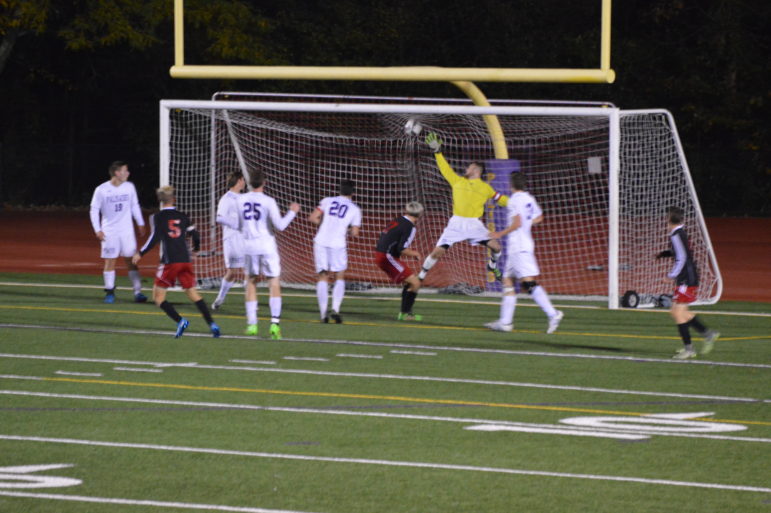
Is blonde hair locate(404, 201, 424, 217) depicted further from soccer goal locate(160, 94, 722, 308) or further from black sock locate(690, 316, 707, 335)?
black sock locate(690, 316, 707, 335)

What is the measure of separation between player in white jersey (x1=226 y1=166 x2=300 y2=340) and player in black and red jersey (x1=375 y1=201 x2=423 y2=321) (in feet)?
7.67

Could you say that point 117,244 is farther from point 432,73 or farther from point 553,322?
point 553,322

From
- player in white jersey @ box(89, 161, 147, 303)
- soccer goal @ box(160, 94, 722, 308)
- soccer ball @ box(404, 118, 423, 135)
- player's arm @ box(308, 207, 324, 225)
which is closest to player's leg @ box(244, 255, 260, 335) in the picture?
player's arm @ box(308, 207, 324, 225)

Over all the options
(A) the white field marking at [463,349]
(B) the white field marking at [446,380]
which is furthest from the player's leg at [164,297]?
(B) the white field marking at [446,380]

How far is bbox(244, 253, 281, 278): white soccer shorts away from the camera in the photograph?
14438 millimetres

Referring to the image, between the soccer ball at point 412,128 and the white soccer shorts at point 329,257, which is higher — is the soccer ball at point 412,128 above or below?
above

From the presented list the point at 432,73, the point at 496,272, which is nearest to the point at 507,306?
the point at 432,73

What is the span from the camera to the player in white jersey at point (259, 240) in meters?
14.3

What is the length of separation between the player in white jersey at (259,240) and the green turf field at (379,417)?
0.33 m

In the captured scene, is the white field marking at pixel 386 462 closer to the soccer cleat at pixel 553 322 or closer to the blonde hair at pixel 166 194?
the blonde hair at pixel 166 194

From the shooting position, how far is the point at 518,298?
751 inches

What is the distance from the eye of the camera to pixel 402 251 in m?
16.5

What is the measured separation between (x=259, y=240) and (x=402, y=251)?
258 cm

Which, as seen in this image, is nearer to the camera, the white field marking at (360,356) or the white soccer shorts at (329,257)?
the white field marking at (360,356)
